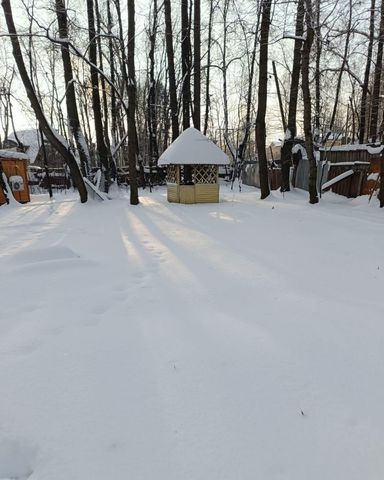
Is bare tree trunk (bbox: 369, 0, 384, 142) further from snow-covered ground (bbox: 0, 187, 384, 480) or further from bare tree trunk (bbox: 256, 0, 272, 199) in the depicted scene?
snow-covered ground (bbox: 0, 187, 384, 480)

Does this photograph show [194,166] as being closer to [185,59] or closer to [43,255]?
[43,255]

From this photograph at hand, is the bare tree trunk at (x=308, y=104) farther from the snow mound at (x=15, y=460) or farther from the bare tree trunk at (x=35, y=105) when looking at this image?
the snow mound at (x=15, y=460)

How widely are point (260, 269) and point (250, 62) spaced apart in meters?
16.9

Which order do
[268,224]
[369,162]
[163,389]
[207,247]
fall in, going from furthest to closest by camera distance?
[369,162] → [268,224] → [207,247] → [163,389]

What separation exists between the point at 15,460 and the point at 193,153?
998cm

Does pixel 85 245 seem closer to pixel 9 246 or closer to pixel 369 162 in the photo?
pixel 9 246

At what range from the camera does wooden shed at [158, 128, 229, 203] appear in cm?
1052

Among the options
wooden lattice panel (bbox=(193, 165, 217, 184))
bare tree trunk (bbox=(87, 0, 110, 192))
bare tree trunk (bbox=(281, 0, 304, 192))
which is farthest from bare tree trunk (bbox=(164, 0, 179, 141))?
wooden lattice panel (bbox=(193, 165, 217, 184))

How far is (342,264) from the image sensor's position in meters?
3.88

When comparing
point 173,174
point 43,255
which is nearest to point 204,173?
point 173,174

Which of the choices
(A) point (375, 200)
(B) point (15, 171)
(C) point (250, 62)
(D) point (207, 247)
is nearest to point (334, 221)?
(A) point (375, 200)

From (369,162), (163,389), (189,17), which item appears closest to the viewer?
(163,389)

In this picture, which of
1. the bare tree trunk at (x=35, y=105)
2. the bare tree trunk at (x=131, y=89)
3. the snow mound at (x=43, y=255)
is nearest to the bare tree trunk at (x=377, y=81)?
the bare tree trunk at (x=131, y=89)

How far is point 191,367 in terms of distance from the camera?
1.92 meters
